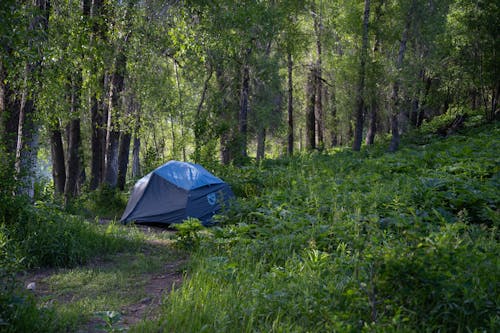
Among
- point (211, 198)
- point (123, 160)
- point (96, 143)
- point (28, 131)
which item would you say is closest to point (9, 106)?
point (28, 131)

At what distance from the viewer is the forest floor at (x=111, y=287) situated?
173 inches

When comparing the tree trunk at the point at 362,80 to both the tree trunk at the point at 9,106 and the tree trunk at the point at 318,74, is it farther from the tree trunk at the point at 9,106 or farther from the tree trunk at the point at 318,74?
the tree trunk at the point at 9,106

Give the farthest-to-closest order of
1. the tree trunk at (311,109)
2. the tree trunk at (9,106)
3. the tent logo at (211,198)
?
the tree trunk at (311,109) → the tent logo at (211,198) → the tree trunk at (9,106)

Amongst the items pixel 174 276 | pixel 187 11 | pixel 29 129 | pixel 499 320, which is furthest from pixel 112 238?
pixel 499 320

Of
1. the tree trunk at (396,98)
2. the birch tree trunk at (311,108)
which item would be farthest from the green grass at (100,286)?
the birch tree trunk at (311,108)

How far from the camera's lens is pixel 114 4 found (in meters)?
11.3

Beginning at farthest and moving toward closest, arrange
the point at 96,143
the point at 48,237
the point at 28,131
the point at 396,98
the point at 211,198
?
Result: the point at 396,98 → the point at 96,143 → the point at 211,198 → the point at 28,131 → the point at 48,237

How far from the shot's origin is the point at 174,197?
10930 millimetres

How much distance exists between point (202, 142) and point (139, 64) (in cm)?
519

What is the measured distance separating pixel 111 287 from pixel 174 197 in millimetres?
5322

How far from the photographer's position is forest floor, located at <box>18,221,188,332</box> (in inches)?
173

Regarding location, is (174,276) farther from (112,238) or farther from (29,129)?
(29,129)

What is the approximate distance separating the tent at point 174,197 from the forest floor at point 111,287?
297 centimetres

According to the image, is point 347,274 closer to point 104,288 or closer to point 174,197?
point 104,288
